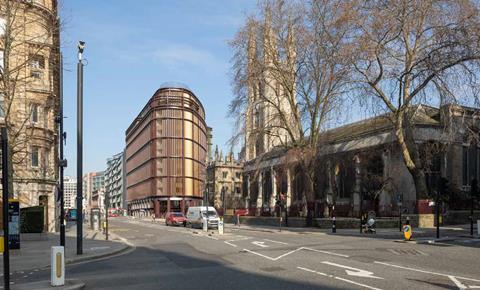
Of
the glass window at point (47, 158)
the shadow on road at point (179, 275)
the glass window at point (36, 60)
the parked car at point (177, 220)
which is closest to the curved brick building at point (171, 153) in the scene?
the parked car at point (177, 220)

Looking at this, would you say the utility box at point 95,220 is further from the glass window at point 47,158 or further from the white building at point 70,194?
the white building at point 70,194

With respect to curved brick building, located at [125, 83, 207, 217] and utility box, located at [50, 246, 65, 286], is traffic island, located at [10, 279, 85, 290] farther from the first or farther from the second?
curved brick building, located at [125, 83, 207, 217]

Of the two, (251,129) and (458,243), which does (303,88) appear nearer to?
(251,129)

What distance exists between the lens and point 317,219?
1741 inches

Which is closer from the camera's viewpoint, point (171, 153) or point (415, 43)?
point (415, 43)

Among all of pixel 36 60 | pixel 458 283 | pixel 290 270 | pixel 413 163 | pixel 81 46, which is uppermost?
pixel 36 60

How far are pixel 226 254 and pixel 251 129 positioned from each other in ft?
75.6

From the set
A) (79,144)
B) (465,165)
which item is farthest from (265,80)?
(465,165)

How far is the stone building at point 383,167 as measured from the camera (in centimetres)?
4512

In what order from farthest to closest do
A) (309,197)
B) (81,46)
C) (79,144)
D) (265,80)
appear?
(309,197) → (265,80) → (81,46) → (79,144)

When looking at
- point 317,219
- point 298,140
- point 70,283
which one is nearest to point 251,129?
point 298,140

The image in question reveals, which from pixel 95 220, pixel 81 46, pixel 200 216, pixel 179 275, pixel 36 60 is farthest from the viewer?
pixel 95 220

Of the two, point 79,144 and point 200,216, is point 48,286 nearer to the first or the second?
point 79,144

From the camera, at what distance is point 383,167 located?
53344 millimetres
